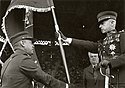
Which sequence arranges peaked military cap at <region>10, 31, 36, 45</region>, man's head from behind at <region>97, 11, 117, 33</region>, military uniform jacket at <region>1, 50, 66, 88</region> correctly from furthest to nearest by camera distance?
1. man's head from behind at <region>97, 11, 117, 33</region>
2. peaked military cap at <region>10, 31, 36, 45</region>
3. military uniform jacket at <region>1, 50, 66, 88</region>

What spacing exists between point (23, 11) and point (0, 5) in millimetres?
2146

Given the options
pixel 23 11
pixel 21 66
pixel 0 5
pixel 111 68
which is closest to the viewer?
pixel 21 66

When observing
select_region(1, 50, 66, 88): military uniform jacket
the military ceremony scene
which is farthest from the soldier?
select_region(1, 50, 66, 88): military uniform jacket

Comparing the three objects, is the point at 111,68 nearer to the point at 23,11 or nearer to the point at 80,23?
the point at 23,11

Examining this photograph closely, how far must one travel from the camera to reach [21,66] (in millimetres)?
4676

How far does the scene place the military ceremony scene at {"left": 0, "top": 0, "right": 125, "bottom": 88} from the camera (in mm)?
4777

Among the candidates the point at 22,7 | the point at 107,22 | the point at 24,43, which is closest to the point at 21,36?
the point at 24,43

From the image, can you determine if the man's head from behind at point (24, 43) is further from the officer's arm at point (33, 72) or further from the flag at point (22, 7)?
the flag at point (22, 7)

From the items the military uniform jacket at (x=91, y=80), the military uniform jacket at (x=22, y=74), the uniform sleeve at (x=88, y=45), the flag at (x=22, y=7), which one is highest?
the flag at (x=22, y=7)

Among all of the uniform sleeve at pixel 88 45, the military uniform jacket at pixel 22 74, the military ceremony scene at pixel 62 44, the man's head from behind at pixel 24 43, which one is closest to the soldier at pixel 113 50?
the military ceremony scene at pixel 62 44

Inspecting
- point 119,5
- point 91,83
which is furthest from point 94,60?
point 119,5

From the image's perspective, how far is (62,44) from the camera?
629 centimetres

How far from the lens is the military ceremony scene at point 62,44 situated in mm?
4777

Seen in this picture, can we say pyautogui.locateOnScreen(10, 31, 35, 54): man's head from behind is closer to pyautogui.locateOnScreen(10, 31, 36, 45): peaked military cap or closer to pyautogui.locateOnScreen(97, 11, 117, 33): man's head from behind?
pyautogui.locateOnScreen(10, 31, 36, 45): peaked military cap
